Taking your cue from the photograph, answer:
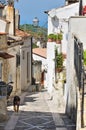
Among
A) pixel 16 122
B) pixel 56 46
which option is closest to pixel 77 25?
pixel 16 122

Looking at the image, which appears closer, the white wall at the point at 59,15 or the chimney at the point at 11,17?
the chimney at the point at 11,17

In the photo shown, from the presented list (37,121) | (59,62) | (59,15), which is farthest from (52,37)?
(37,121)

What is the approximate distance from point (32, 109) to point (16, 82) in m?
12.2

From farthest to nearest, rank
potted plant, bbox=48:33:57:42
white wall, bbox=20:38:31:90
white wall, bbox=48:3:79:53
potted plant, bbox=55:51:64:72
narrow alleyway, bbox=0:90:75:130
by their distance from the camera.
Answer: white wall, bbox=20:38:31:90 → white wall, bbox=48:3:79:53 → potted plant, bbox=48:33:57:42 → potted plant, bbox=55:51:64:72 → narrow alleyway, bbox=0:90:75:130

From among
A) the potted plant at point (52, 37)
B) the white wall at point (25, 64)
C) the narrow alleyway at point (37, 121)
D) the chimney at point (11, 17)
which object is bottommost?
the narrow alleyway at point (37, 121)

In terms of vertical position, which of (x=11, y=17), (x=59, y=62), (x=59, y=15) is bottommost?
(x=59, y=62)

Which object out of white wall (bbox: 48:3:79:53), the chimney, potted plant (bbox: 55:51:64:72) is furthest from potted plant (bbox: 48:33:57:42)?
potted plant (bbox: 55:51:64:72)

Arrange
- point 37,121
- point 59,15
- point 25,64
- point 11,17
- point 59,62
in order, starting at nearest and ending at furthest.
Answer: point 37,121
point 59,62
point 11,17
point 59,15
point 25,64

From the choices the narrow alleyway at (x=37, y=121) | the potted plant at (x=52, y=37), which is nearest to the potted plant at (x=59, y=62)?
the potted plant at (x=52, y=37)

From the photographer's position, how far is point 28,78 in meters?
58.6

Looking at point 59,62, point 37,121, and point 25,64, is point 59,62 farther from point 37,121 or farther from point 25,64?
point 25,64

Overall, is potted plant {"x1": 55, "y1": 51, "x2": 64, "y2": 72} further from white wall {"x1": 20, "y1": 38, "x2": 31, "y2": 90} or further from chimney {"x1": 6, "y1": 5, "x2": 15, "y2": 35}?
white wall {"x1": 20, "y1": 38, "x2": 31, "y2": 90}

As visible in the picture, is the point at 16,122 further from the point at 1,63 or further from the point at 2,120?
the point at 1,63

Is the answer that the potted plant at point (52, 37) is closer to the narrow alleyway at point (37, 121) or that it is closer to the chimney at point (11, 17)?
the chimney at point (11, 17)
